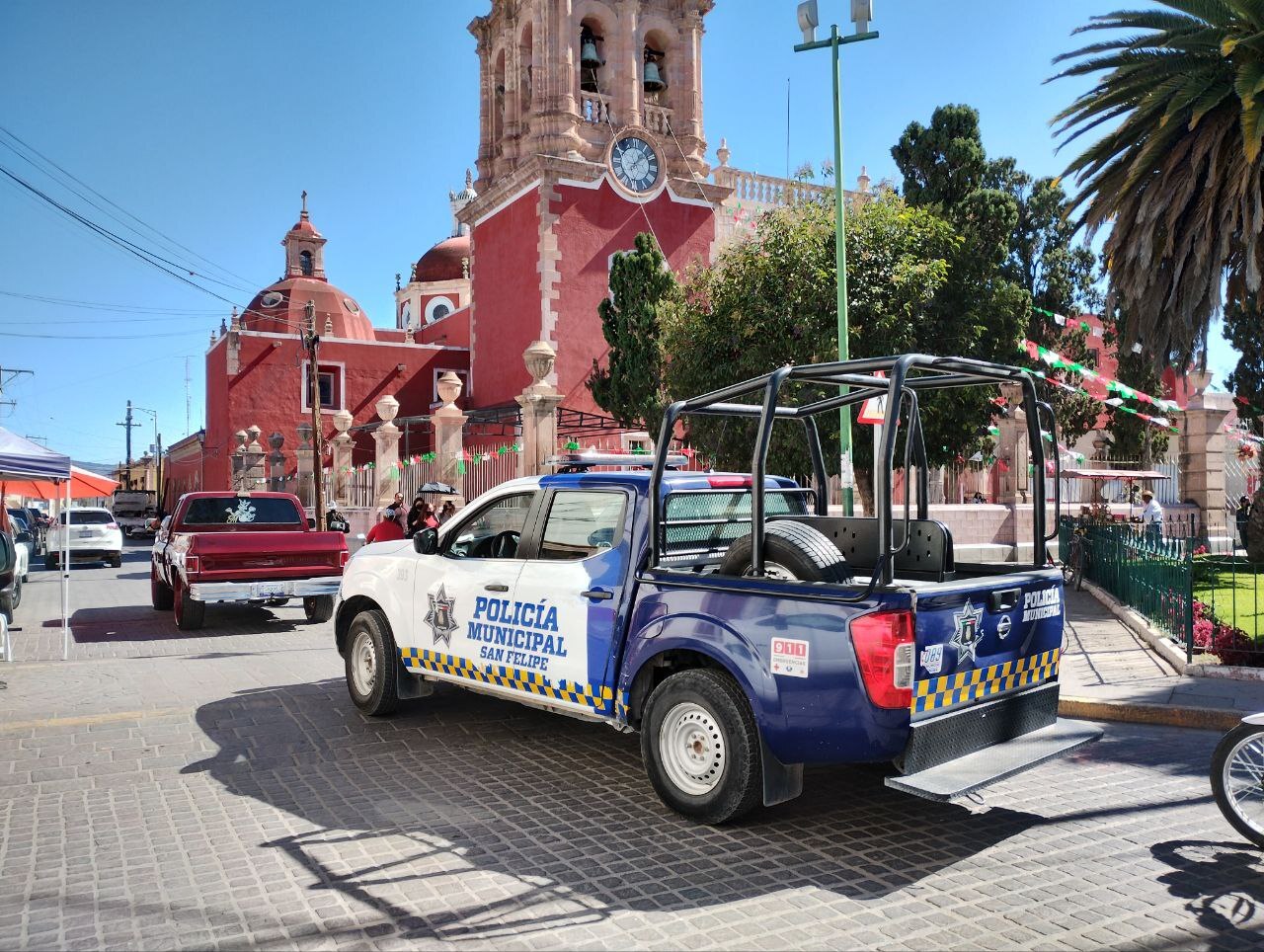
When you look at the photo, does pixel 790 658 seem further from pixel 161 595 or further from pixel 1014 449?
pixel 1014 449

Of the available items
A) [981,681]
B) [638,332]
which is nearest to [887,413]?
[981,681]

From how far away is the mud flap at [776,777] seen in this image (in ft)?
15.8

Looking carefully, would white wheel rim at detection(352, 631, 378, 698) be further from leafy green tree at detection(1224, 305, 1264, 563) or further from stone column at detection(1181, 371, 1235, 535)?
leafy green tree at detection(1224, 305, 1264, 563)

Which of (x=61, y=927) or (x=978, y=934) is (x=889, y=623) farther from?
(x=61, y=927)

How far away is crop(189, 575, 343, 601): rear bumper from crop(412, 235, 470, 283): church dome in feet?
146

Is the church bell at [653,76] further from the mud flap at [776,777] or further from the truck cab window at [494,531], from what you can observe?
the mud flap at [776,777]

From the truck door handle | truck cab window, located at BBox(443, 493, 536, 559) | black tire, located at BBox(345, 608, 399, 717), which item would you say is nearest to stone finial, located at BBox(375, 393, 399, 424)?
black tire, located at BBox(345, 608, 399, 717)

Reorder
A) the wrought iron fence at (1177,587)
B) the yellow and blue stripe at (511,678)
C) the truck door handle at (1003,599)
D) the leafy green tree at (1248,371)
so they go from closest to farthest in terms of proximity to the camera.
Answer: the truck door handle at (1003,599), the yellow and blue stripe at (511,678), the wrought iron fence at (1177,587), the leafy green tree at (1248,371)

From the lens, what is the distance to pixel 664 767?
5.21 m

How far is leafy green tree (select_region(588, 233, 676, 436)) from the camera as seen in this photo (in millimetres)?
22797

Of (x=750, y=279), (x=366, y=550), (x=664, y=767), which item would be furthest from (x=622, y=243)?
(x=664, y=767)

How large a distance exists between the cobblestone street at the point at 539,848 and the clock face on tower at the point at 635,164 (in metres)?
25.0

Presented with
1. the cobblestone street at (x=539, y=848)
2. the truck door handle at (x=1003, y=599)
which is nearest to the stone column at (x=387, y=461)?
the cobblestone street at (x=539, y=848)

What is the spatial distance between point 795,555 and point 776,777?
3.69ft
